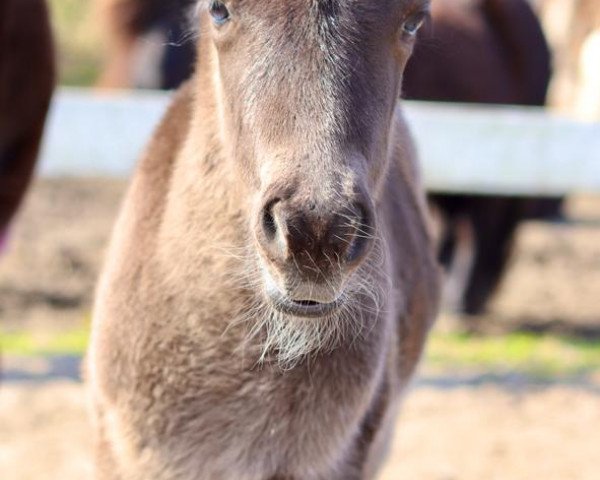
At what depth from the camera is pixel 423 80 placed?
767cm

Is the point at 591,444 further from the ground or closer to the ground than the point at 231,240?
closer to the ground

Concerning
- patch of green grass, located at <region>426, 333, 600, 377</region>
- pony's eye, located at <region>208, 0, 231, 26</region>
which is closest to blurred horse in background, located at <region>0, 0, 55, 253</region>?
patch of green grass, located at <region>426, 333, 600, 377</region>

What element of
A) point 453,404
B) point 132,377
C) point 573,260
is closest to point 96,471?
point 132,377

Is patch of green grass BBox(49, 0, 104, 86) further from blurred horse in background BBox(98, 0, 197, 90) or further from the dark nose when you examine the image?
the dark nose

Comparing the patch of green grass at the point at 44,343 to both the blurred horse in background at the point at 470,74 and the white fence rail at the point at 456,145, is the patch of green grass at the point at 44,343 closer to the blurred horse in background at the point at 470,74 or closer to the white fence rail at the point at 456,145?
the white fence rail at the point at 456,145

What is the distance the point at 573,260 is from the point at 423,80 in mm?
2211

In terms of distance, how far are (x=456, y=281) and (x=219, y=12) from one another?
576cm

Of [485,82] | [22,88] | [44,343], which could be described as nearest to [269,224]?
[22,88]

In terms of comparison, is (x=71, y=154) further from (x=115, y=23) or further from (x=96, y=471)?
(x=96, y=471)

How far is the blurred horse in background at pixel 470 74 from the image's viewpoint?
7840 millimetres

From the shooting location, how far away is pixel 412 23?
2.73 meters

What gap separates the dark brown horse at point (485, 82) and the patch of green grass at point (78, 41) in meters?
8.96

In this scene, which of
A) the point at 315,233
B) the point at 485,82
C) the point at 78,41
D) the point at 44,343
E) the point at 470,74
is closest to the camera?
the point at 315,233

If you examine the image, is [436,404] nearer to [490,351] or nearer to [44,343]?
[490,351]
